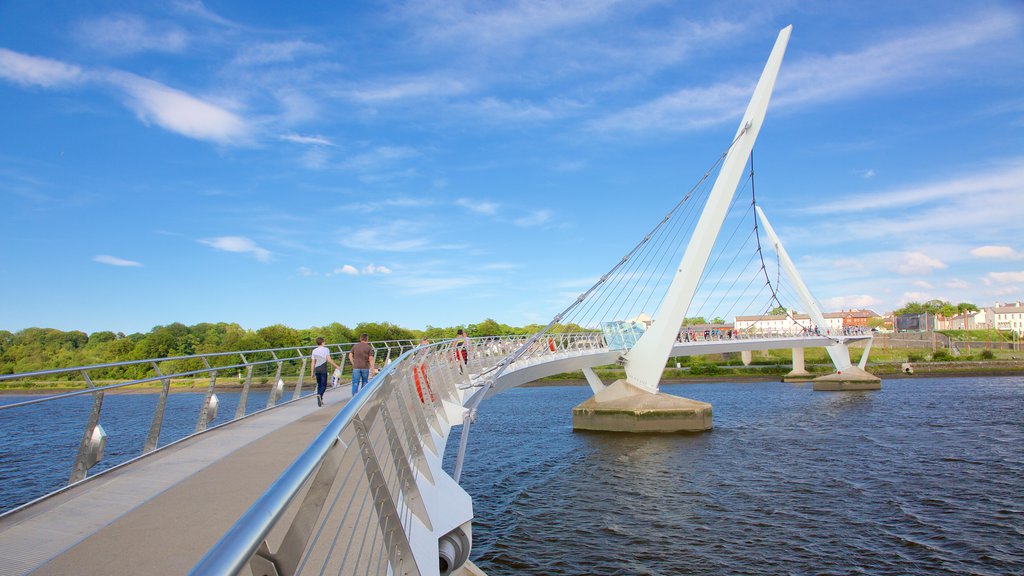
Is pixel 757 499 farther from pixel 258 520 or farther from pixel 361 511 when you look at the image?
pixel 258 520

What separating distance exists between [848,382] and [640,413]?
126 feet

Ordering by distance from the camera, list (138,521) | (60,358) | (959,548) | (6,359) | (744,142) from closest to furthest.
→ (138,521) → (959,548) → (6,359) → (60,358) → (744,142)

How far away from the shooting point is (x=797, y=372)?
73750mm

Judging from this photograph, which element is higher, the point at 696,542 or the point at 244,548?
the point at 244,548

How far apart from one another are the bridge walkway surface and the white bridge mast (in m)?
24.9

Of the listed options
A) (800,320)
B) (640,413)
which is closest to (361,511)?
(640,413)

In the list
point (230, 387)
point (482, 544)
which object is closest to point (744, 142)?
point (482, 544)

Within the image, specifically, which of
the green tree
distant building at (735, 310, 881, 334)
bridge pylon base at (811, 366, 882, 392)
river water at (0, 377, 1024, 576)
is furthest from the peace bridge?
distant building at (735, 310, 881, 334)

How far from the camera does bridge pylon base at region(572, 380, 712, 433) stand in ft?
99.8

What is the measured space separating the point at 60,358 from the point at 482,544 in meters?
23.9

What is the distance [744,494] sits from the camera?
701 inches

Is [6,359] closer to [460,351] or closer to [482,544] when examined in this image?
[460,351]

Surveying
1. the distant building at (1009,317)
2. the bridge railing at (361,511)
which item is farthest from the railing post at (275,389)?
the distant building at (1009,317)

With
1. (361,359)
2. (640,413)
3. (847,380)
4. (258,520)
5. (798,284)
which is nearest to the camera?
(258,520)
